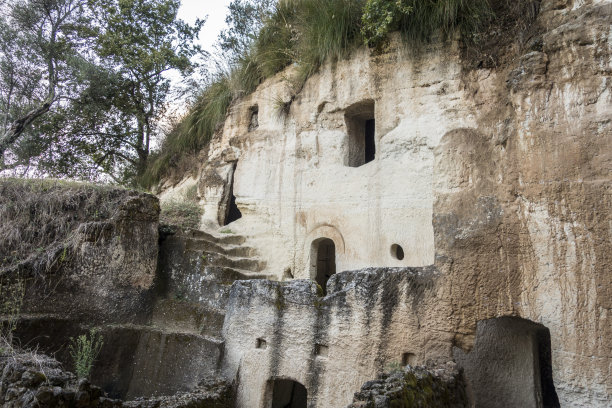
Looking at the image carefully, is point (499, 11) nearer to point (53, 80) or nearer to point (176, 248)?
point (176, 248)

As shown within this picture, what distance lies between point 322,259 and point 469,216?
480cm

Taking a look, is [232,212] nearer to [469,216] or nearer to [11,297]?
[11,297]

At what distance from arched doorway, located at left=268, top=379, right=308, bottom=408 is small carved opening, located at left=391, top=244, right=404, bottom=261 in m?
2.80

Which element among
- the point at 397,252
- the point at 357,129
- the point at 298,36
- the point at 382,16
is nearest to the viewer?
the point at 397,252

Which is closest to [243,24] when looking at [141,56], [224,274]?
[141,56]

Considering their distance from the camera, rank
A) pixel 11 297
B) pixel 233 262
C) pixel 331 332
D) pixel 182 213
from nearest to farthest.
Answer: pixel 331 332
pixel 11 297
pixel 233 262
pixel 182 213

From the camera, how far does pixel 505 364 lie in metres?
5.51

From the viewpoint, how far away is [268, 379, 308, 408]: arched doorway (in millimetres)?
7004

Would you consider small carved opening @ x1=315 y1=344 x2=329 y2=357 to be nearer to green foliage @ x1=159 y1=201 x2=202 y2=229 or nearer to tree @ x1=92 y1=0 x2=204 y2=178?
green foliage @ x1=159 y1=201 x2=202 y2=229

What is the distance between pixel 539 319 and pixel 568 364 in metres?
0.46

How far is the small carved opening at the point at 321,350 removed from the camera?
5523 mm

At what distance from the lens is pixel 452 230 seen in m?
4.91

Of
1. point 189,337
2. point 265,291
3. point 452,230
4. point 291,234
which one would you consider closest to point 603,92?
point 452,230

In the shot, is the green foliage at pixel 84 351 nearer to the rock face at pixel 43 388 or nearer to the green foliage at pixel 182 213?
the rock face at pixel 43 388
